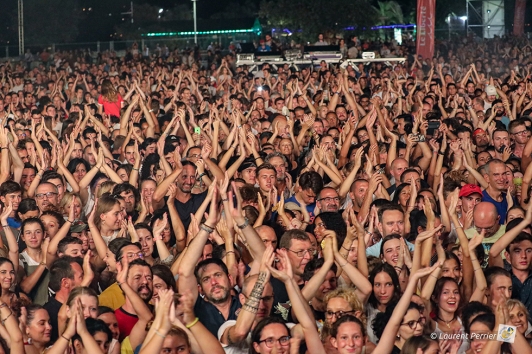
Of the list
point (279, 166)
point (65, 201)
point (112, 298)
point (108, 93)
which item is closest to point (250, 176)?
point (279, 166)

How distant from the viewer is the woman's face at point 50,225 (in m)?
7.94

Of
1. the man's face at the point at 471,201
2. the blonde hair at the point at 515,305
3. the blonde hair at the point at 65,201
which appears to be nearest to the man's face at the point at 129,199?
the blonde hair at the point at 65,201

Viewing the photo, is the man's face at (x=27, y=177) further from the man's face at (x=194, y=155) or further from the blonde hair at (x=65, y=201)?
the man's face at (x=194, y=155)

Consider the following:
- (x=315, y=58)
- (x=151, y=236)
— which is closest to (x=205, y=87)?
(x=315, y=58)

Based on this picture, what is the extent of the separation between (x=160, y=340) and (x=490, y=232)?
12.0ft

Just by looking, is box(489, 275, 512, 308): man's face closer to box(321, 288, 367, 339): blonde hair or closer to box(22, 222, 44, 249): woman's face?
box(321, 288, 367, 339): blonde hair

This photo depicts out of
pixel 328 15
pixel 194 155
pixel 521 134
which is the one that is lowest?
pixel 194 155

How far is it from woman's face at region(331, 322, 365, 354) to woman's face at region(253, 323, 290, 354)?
275 mm

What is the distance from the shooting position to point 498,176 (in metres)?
9.26

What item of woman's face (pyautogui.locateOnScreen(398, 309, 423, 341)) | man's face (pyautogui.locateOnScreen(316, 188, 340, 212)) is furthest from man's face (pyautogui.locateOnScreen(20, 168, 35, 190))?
woman's face (pyautogui.locateOnScreen(398, 309, 423, 341))

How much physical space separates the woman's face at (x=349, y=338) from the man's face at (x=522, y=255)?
198cm

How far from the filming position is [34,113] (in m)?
15.0

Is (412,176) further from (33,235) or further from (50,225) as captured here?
(33,235)

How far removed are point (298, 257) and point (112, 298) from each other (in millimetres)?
1210
